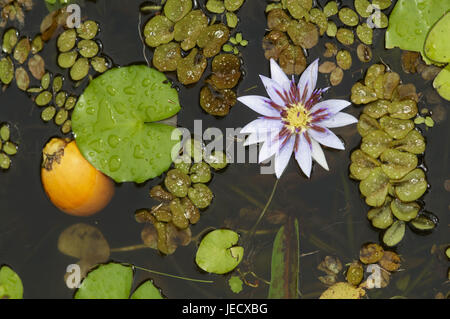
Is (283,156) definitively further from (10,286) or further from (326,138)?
(10,286)

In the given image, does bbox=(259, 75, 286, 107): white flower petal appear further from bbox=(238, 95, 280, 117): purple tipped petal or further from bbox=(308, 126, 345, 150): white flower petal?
bbox=(308, 126, 345, 150): white flower petal

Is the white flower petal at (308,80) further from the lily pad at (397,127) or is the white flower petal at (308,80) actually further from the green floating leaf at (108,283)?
the green floating leaf at (108,283)

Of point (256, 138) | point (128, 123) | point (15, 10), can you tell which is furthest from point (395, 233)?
point (15, 10)

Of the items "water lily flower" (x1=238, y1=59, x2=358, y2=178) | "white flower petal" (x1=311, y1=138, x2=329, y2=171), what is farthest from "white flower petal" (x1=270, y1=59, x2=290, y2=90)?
"white flower petal" (x1=311, y1=138, x2=329, y2=171)

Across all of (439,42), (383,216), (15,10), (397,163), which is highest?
(15,10)
